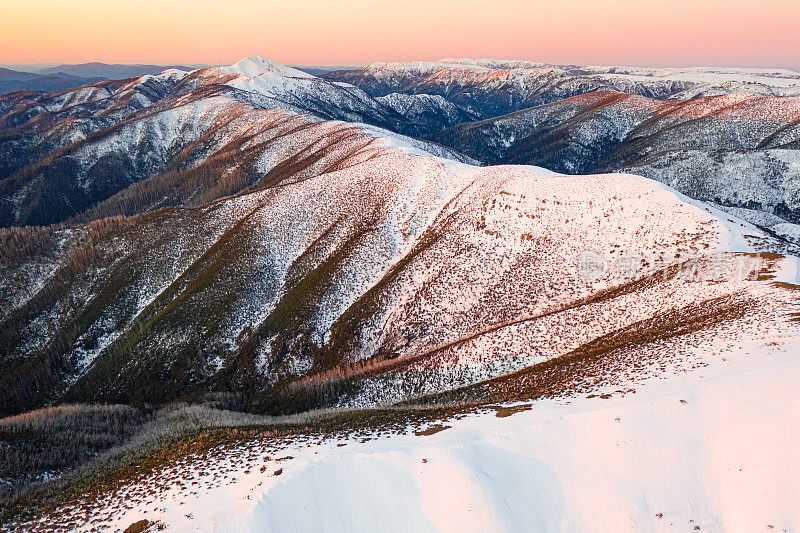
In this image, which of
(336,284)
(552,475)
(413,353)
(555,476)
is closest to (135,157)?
(336,284)

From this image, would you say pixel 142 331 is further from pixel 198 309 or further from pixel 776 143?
pixel 776 143

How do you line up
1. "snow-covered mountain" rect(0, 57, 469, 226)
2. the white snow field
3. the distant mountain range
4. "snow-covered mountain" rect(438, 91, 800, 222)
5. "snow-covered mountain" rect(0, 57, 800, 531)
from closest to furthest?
1. the white snow field
2. "snow-covered mountain" rect(0, 57, 800, 531)
3. the distant mountain range
4. "snow-covered mountain" rect(438, 91, 800, 222)
5. "snow-covered mountain" rect(0, 57, 469, 226)

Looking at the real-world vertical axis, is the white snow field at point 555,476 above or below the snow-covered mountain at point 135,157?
below

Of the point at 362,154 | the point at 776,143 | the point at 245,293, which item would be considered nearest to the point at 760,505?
the point at 245,293

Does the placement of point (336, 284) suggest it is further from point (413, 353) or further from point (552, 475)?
point (552, 475)

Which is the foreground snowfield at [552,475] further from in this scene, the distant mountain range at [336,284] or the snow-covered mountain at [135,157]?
the snow-covered mountain at [135,157]

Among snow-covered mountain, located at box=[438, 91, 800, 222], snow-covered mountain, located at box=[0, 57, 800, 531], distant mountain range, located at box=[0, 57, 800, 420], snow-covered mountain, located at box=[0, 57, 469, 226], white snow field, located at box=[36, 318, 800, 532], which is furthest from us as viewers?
snow-covered mountain, located at box=[0, 57, 469, 226]

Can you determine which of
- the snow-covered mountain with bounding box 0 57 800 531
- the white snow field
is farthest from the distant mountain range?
the white snow field

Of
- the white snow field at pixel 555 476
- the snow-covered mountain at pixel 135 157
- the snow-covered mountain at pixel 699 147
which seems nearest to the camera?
the white snow field at pixel 555 476

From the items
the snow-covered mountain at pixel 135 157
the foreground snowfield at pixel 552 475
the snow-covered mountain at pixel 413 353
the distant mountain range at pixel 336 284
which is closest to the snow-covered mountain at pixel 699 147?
the snow-covered mountain at pixel 413 353

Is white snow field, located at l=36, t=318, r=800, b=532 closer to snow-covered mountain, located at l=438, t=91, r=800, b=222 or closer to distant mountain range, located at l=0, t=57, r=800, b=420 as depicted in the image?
distant mountain range, located at l=0, t=57, r=800, b=420

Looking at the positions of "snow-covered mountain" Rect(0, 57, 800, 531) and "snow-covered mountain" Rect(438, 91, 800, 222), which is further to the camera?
"snow-covered mountain" Rect(438, 91, 800, 222)
